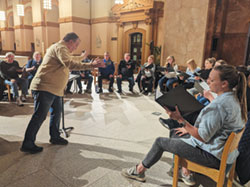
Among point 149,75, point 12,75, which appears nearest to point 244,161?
point 149,75

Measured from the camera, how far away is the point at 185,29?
19.5ft

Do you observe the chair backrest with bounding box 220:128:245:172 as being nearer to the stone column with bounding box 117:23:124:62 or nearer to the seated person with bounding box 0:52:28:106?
the seated person with bounding box 0:52:28:106

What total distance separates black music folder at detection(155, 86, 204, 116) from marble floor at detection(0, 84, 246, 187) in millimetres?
845

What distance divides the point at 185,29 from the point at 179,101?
4972 millimetres

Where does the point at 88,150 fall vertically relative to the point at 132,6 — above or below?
below

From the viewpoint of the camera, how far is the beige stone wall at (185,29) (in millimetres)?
5652

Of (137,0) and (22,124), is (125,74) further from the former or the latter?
(137,0)

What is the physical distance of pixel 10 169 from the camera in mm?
2131

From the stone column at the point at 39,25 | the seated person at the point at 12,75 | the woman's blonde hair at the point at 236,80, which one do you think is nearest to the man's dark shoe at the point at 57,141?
the woman's blonde hair at the point at 236,80

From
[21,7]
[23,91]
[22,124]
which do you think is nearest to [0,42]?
[21,7]

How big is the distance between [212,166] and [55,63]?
195 cm

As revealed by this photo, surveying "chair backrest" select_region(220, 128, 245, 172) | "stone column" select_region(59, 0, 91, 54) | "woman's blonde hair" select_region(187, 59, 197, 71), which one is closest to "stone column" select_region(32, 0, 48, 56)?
"stone column" select_region(59, 0, 91, 54)

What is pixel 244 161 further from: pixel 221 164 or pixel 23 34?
pixel 23 34

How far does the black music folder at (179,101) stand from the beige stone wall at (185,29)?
4589 mm
